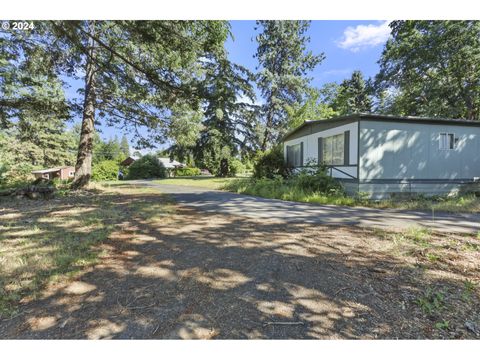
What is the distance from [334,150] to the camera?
419 inches

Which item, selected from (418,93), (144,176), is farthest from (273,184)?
(144,176)

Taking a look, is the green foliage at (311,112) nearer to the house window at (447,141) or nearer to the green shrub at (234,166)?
the green shrub at (234,166)

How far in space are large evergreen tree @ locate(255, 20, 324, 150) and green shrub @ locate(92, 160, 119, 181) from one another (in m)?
22.3

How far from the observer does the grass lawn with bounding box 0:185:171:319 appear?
2.53 meters

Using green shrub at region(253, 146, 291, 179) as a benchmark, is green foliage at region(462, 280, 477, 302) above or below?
below

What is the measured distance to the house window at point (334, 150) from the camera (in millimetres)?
10047

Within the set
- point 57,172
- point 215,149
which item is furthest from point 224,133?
point 57,172

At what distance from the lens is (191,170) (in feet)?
128

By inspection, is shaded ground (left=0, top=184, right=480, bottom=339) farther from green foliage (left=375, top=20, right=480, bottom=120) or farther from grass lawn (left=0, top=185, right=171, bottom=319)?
green foliage (left=375, top=20, right=480, bottom=120)

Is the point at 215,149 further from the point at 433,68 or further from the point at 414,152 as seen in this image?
the point at 433,68

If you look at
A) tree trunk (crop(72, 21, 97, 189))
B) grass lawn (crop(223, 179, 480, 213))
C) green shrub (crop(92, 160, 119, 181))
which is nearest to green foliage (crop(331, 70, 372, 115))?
grass lawn (crop(223, 179, 480, 213))

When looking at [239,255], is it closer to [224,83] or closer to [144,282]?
[144,282]

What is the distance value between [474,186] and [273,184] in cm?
794

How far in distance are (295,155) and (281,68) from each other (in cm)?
1585
